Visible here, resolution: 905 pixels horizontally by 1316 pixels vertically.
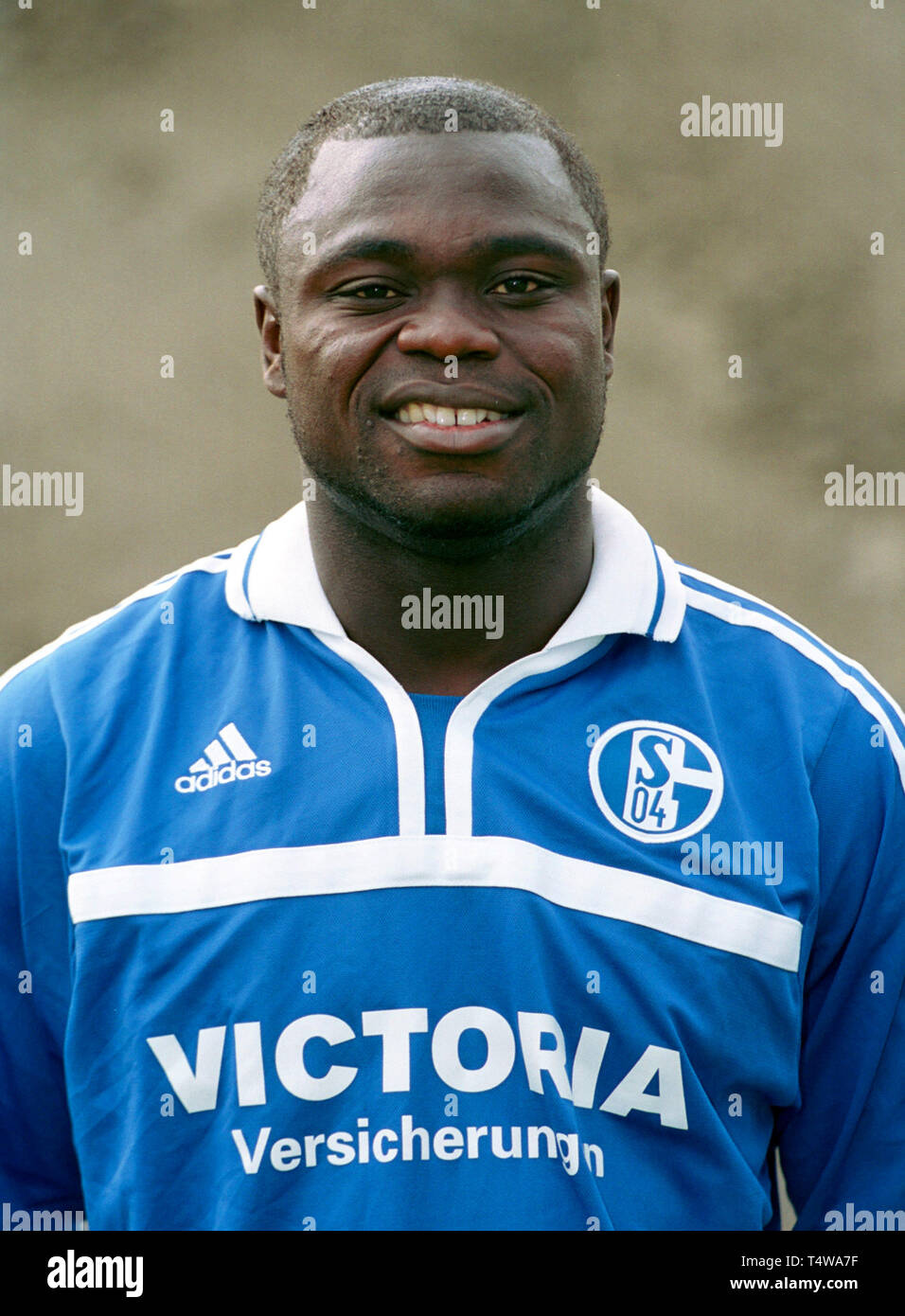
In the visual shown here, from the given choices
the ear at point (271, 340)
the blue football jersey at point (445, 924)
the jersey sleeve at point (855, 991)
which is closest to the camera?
the blue football jersey at point (445, 924)

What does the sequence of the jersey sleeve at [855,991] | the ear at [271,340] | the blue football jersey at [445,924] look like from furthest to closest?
the ear at [271,340]
the jersey sleeve at [855,991]
the blue football jersey at [445,924]

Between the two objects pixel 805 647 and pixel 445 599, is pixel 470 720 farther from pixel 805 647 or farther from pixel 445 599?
pixel 805 647

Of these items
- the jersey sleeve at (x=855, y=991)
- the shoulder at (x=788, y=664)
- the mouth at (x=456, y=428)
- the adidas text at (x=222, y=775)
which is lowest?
the jersey sleeve at (x=855, y=991)

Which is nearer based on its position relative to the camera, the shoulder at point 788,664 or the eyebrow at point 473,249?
the eyebrow at point 473,249

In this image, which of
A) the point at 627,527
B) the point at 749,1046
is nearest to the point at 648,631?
the point at 627,527

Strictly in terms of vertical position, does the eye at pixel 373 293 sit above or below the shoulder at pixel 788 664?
above

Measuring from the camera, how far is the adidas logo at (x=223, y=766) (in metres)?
1.30

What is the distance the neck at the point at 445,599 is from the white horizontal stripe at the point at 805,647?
145mm

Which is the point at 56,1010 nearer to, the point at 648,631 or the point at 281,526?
the point at 281,526

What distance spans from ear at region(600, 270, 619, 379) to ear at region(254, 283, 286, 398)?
298mm

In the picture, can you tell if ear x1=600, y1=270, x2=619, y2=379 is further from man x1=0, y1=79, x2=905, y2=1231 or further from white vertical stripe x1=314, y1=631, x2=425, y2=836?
white vertical stripe x1=314, y1=631, x2=425, y2=836

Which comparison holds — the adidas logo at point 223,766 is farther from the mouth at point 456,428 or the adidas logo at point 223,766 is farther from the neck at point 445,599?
the mouth at point 456,428

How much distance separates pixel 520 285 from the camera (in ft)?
4.19

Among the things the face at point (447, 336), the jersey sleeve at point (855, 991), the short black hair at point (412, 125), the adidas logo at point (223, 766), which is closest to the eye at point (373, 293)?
the face at point (447, 336)
